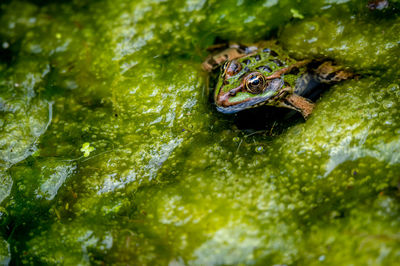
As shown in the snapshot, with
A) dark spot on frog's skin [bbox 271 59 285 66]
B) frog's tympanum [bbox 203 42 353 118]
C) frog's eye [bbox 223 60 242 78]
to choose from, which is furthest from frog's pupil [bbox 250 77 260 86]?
dark spot on frog's skin [bbox 271 59 285 66]

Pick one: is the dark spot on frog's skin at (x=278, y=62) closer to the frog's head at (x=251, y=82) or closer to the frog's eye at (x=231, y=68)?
the frog's head at (x=251, y=82)

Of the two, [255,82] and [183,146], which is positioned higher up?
[255,82]

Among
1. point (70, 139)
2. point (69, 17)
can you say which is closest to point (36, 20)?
point (69, 17)

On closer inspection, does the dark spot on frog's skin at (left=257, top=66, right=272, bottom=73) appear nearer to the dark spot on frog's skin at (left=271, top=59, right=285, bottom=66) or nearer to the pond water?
the dark spot on frog's skin at (left=271, top=59, right=285, bottom=66)

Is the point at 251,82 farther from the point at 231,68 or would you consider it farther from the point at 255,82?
the point at 231,68

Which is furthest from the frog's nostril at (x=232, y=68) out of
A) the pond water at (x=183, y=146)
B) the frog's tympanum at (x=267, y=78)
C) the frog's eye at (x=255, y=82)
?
the pond water at (x=183, y=146)

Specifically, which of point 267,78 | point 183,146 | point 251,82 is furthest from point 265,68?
point 183,146

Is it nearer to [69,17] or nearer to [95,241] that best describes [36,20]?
[69,17]

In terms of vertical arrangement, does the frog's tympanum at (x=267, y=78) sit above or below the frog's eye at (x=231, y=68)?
below
